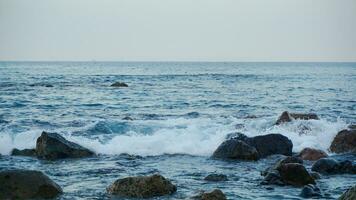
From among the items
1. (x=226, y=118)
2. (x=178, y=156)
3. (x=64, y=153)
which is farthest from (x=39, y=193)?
(x=226, y=118)

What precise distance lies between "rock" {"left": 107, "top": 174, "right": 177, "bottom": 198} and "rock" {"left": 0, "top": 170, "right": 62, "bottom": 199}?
1166mm

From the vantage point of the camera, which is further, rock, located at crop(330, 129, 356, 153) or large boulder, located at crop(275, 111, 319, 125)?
large boulder, located at crop(275, 111, 319, 125)

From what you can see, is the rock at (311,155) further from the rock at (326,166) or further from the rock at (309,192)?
the rock at (309,192)

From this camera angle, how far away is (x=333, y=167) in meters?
12.1

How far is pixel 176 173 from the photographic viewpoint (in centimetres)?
1209

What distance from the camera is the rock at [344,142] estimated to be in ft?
51.1

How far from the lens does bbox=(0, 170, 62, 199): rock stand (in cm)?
930

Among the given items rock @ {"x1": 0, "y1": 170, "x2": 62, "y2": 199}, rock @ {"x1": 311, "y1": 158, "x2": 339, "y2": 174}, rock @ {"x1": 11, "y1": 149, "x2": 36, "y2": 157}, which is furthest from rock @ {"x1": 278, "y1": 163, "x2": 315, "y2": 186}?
rock @ {"x1": 11, "y1": 149, "x2": 36, "y2": 157}

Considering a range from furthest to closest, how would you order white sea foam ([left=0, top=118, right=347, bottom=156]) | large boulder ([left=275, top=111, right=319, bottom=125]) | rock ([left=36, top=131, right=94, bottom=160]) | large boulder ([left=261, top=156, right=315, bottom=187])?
large boulder ([left=275, top=111, right=319, bottom=125]) < white sea foam ([left=0, top=118, right=347, bottom=156]) < rock ([left=36, top=131, right=94, bottom=160]) < large boulder ([left=261, top=156, right=315, bottom=187])

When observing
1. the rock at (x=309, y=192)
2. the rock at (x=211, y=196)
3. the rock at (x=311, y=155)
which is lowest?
the rock at (x=311, y=155)

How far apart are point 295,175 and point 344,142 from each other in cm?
571

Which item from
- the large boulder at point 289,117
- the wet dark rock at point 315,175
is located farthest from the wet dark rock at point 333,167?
the large boulder at point 289,117

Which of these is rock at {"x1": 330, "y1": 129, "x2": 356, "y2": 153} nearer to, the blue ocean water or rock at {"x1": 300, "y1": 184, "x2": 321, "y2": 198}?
the blue ocean water

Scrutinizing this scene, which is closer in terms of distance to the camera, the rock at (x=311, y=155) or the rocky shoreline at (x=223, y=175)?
the rocky shoreline at (x=223, y=175)
